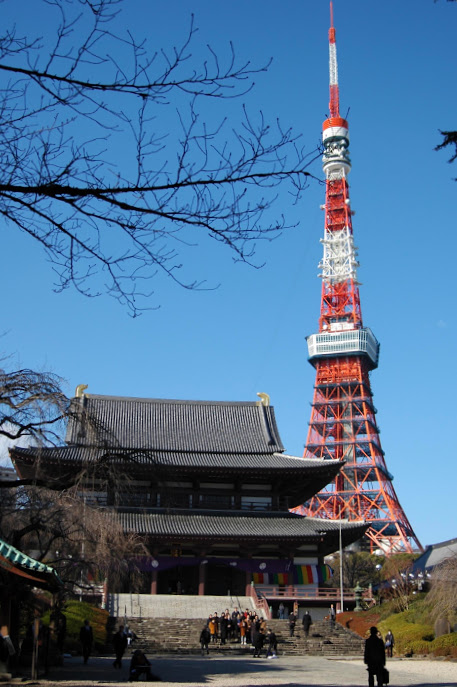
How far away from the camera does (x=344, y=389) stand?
10025 centimetres

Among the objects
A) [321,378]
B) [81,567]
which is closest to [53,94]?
[81,567]

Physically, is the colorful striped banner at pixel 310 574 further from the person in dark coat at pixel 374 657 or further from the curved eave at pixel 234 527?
the person in dark coat at pixel 374 657

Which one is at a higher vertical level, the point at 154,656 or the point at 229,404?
the point at 229,404

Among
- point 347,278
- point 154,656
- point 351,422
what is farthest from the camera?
point 347,278

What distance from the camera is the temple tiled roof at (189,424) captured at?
1772 inches

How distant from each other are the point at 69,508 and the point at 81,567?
10.4 feet

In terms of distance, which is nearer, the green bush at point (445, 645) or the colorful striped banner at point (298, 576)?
the green bush at point (445, 645)

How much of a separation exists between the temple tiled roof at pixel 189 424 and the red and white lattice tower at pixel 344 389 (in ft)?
135

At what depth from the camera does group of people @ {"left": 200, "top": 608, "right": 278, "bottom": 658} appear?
2753 centimetres

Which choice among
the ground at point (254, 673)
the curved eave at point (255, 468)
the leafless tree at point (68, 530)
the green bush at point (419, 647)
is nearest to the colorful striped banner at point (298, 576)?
the curved eave at point (255, 468)

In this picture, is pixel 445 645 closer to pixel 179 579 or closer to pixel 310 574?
pixel 310 574

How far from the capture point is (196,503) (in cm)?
4106

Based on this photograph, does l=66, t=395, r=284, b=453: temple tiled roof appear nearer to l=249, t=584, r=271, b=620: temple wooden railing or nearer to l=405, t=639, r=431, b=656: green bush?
l=249, t=584, r=271, b=620: temple wooden railing

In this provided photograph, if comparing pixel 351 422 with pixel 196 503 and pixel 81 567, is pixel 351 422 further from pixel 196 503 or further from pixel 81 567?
pixel 81 567
